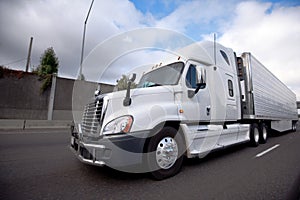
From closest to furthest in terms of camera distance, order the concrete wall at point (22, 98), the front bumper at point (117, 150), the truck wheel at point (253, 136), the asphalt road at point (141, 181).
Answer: the asphalt road at point (141, 181) → the front bumper at point (117, 150) → the truck wheel at point (253, 136) → the concrete wall at point (22, 98)

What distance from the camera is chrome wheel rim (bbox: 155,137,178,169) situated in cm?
319

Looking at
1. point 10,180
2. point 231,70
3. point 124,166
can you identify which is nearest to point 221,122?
point 231,70

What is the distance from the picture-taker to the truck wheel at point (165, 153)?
308 centimetres

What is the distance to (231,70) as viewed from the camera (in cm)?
597

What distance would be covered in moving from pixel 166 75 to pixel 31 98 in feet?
47.6

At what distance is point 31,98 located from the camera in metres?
14.6

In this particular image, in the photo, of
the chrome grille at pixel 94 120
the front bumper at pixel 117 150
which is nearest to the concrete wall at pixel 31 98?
the chrome grille at pixel 94 120

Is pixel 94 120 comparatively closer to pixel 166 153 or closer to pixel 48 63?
pixel 166 153

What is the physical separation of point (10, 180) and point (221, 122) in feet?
15.8

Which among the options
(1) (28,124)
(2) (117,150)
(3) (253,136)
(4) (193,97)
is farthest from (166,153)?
(1) (28,124)

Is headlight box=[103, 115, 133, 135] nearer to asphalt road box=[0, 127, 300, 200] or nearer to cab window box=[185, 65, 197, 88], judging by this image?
asphalt road box=[0, 127, 300, 200]

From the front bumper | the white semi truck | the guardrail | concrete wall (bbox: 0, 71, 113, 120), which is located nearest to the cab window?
the white semi truck

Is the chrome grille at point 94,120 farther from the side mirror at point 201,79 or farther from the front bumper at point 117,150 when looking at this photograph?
the side mirror at point 201,79

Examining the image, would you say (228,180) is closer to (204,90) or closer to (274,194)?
(274,194)
